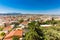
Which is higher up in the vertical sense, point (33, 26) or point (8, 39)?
point (33, 26)

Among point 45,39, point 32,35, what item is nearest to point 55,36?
point 45,39

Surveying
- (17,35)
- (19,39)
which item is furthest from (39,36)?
(17,35)

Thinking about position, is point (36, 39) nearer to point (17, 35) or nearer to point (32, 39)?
point (32, 39)

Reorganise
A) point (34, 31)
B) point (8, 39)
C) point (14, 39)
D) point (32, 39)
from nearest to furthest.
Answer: point (32, 39)
point (34, 31)
point (14, 39)
point (8, 39)

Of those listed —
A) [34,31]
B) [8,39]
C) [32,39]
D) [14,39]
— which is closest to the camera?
[32,39]

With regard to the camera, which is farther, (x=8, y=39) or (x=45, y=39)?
(x=8, y=39)

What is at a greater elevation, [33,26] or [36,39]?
[33,26]

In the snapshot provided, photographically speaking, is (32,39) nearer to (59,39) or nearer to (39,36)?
(39,36)

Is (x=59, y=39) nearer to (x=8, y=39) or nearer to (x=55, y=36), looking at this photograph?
(x=55, y=36)

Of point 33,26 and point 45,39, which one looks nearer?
point 45,39
